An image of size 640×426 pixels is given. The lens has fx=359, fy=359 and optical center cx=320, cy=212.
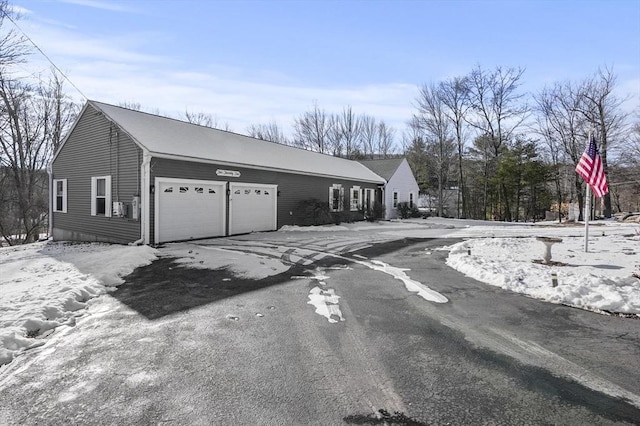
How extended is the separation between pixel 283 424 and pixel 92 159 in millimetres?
14416

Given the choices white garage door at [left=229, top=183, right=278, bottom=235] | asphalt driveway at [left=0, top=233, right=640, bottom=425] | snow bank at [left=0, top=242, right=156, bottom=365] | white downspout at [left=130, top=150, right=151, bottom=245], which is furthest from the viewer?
white garage door at [left=229, top=183, right=278, bottom=235]

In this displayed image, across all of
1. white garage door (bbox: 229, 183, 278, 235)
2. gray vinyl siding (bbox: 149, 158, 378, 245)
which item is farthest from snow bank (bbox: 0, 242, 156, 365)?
white garage door (bbox: 229, 183, 278, 235)

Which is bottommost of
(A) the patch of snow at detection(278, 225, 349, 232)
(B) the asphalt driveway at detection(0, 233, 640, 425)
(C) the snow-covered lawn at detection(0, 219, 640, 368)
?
(B) the asphalt driveway at detection(0, 233, 640, 425)

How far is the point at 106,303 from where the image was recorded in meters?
5.34

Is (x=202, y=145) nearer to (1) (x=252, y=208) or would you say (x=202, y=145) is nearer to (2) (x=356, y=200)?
(1) (x=252, y=208)

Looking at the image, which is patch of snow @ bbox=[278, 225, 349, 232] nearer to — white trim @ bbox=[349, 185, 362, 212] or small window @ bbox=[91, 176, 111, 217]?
white trim @ bbox=[349, 185, 362, 212]

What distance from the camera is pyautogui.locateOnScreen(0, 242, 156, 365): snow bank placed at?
400 cm

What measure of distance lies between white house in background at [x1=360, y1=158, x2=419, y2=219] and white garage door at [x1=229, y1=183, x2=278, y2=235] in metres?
11.2

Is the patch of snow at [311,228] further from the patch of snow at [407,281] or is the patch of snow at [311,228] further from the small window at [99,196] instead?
the patch of snow at [407,281]

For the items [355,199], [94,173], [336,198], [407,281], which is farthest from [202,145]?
[355,199]

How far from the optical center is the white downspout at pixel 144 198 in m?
11.2

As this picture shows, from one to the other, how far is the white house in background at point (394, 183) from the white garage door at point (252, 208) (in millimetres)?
11224

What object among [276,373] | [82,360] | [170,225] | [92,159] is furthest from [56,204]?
[276,373]

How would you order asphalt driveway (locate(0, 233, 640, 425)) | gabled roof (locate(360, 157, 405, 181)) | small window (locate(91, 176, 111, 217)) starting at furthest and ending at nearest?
1. gabled roof (locate(360, 157, 405, 181))
2. small window (locate(91, 176, 111, 217))
3. asphalt driveway (locate(0, 233, 640, 425))
